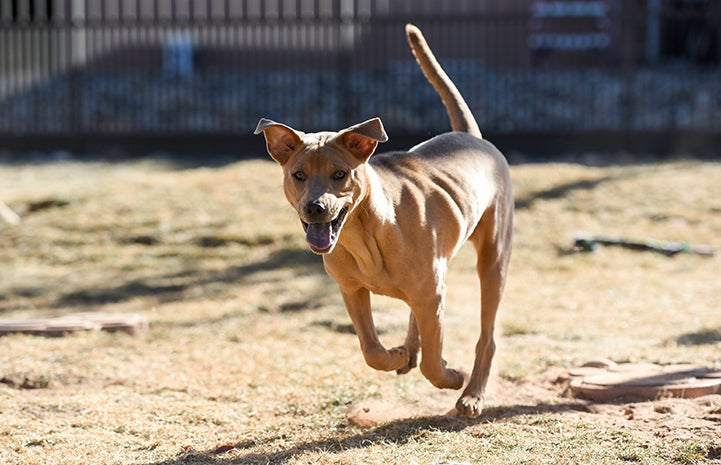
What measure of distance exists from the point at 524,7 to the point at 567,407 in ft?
53.8

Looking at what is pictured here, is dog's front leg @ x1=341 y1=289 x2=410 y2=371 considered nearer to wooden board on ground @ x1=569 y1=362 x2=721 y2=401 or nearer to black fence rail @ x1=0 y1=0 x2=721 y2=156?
wooden board on ground @ x1=569 y1=362 x2=721 y2=401

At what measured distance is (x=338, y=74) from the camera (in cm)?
1750

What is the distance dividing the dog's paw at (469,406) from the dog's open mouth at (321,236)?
1.42 metres

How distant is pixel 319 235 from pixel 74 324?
13.9 ft

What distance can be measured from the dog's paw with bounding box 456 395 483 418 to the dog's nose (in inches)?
62.9

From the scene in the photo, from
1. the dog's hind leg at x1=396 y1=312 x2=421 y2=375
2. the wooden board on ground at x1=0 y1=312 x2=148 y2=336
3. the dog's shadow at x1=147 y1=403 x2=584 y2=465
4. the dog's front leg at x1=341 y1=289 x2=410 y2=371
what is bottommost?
the wooden board on ground at x1=0 y1=312 x2=148 y2=336

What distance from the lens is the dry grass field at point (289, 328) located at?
5559 mm

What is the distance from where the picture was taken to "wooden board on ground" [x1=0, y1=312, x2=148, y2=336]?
8359 millimetres

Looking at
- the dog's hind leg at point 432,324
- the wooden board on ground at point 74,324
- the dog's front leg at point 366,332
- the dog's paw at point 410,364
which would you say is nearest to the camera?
the dog's hind leg at point 432,324

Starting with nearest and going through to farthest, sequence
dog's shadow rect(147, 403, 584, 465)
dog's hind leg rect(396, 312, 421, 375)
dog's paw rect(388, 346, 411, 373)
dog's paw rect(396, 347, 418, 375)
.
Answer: dog's shadow rect(147, 403, 584, 465), dog's paw rect(388, 346, 411, 373), dog's paw rect(396, 347, 418, 375), dog's hind leg rect(396, 312, 421, 375)

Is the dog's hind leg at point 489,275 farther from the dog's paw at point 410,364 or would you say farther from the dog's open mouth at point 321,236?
the dog's open mouth at point 321,236

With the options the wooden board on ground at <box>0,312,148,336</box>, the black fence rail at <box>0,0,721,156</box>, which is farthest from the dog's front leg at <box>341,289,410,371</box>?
the black fence rail at <box>0,0,721,156</box>

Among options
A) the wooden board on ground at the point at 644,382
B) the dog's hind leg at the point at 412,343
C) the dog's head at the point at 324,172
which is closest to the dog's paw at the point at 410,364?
the dog's hind leg at the point at 412,343

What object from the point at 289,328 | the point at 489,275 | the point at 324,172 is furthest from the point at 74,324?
the point at 324,172
